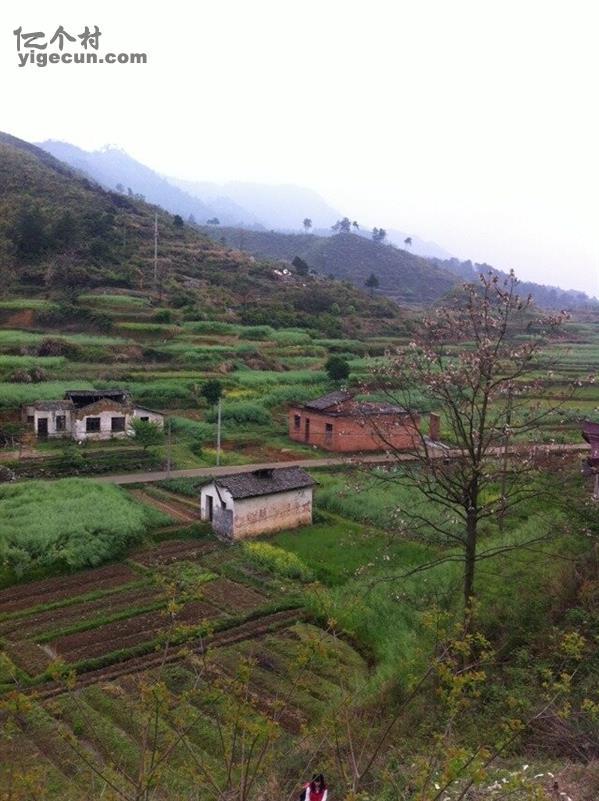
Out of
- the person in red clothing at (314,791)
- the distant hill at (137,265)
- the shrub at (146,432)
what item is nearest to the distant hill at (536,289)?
the distant hill at (137,265)

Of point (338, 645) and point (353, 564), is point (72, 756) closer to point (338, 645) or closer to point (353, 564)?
point (338, 645)

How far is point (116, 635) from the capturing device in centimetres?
1390

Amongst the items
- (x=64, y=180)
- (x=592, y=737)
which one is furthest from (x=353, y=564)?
(x=64, y=180)

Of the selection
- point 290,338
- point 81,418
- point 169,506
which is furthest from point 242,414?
point 290,338

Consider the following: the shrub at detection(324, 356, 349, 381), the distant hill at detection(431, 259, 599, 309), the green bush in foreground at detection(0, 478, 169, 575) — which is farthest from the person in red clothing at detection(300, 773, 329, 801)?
the distant hill at detection(431, 259, 599, 309)

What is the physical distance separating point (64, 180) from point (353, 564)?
6919cm

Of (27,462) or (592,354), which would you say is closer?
(27,462)

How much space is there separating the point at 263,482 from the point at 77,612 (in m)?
6.69

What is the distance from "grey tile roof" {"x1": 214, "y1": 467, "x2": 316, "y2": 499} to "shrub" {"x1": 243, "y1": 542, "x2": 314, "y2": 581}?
58.0 inches

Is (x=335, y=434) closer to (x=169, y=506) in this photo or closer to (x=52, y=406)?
(x=169, y=506)

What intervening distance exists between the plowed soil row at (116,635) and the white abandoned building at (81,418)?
14309mm

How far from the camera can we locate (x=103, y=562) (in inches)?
688

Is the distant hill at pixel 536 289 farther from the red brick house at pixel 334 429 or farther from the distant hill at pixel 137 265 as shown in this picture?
the red brick house at pixel 334 429

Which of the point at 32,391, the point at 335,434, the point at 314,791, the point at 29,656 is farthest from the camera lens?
the point at 32,391
